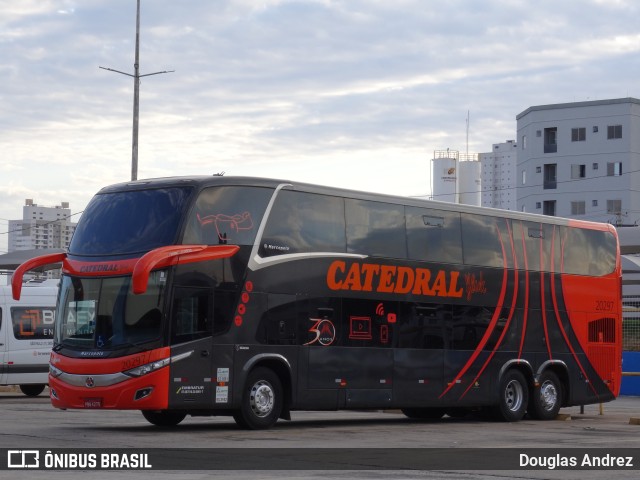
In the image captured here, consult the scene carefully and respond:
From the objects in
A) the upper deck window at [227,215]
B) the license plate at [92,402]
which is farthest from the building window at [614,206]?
the license plate at [92,402]

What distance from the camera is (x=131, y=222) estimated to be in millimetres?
19156

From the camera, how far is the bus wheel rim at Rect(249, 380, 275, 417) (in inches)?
774

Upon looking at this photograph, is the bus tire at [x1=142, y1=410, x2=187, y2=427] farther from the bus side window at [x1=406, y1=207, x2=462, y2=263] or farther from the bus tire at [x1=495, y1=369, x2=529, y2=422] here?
the bus tire at [x1=495, y1=369, x2=529, y2=422]

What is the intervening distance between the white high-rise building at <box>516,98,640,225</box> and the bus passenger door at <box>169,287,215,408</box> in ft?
270

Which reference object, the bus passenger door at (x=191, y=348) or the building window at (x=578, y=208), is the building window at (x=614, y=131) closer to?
the building window at (x=578, y=208)

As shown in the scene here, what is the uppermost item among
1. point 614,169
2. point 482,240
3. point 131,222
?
point 614,169

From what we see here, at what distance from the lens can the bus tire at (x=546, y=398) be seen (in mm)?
24812

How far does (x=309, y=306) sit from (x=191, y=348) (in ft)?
8.66

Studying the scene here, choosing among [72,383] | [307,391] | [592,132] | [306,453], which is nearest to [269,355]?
[307,391]

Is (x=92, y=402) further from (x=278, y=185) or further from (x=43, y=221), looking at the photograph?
(x=43, y=221)

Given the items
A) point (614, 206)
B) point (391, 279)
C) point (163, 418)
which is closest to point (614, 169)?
point (614, 206)

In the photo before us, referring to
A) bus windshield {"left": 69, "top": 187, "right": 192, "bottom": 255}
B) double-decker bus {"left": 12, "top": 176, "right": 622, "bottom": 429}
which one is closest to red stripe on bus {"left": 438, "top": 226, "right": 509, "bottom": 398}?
double-decker bus {"left": 12, "top": 176, "right": 622, "bottom": 429}

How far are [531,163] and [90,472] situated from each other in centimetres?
9590

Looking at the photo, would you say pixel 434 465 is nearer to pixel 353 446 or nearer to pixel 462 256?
pixel 353 446
